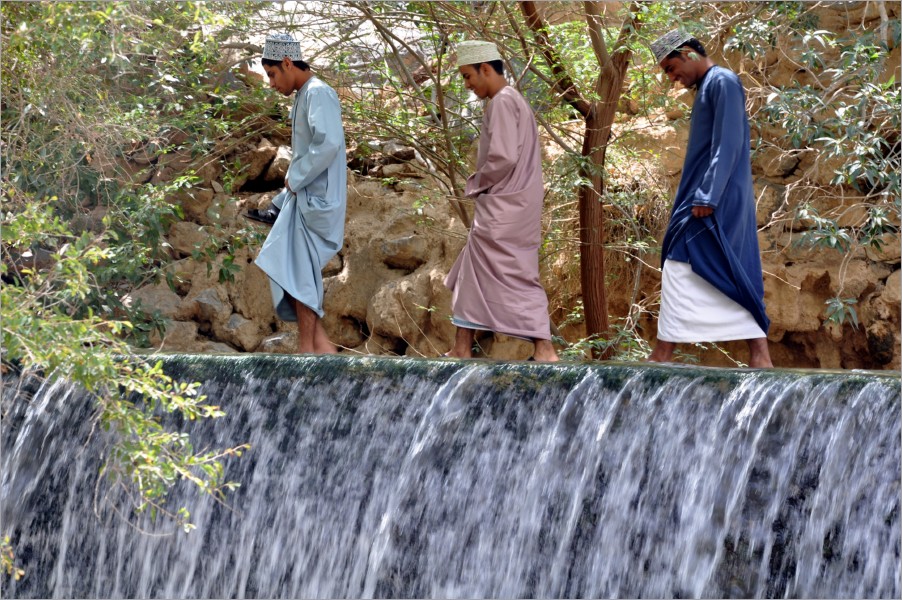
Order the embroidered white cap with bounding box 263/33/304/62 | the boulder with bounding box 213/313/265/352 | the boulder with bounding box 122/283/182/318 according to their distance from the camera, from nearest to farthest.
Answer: the embroidered white cap with bounding box 263/33/304/62, the boulder with bounding box 122/283/182/318, the boulder with bounding box 213/313/265/352

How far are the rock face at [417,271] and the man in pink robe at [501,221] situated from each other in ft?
7.57

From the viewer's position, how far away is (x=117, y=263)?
7.25 meters

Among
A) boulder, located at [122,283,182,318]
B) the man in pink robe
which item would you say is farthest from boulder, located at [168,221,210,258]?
the man in pink robe

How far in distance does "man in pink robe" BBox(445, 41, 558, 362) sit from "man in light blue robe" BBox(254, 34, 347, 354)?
64 cm

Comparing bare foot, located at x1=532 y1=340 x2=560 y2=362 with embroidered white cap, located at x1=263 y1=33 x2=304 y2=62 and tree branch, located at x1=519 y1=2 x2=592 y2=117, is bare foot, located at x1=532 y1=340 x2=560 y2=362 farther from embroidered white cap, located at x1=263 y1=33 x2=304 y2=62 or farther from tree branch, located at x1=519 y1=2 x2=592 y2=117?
tree branch, located at x1=519 y1=2 x2=592 y2=117

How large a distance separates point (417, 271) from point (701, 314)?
13.3 feet

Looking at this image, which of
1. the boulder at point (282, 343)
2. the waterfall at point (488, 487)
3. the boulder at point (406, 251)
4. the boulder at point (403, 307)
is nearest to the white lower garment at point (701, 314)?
the waterfall at point (488, 487)

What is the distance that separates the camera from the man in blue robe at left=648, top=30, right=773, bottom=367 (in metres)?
4.99

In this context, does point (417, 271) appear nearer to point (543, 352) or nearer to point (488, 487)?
point (543, 352)

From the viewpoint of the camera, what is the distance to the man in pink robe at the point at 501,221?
5434 millimetres

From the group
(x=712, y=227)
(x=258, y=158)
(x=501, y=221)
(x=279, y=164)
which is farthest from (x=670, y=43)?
(x=258, y=158)

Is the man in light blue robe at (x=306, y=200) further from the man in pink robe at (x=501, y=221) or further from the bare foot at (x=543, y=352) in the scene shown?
the bare foot at (x=543, y=352)

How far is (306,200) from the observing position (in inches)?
224

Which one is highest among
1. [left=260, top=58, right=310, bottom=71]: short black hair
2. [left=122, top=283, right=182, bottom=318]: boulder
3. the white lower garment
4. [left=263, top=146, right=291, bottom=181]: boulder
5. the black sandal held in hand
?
[left=260, top=58, right=310, bottom=71]: short black hair
